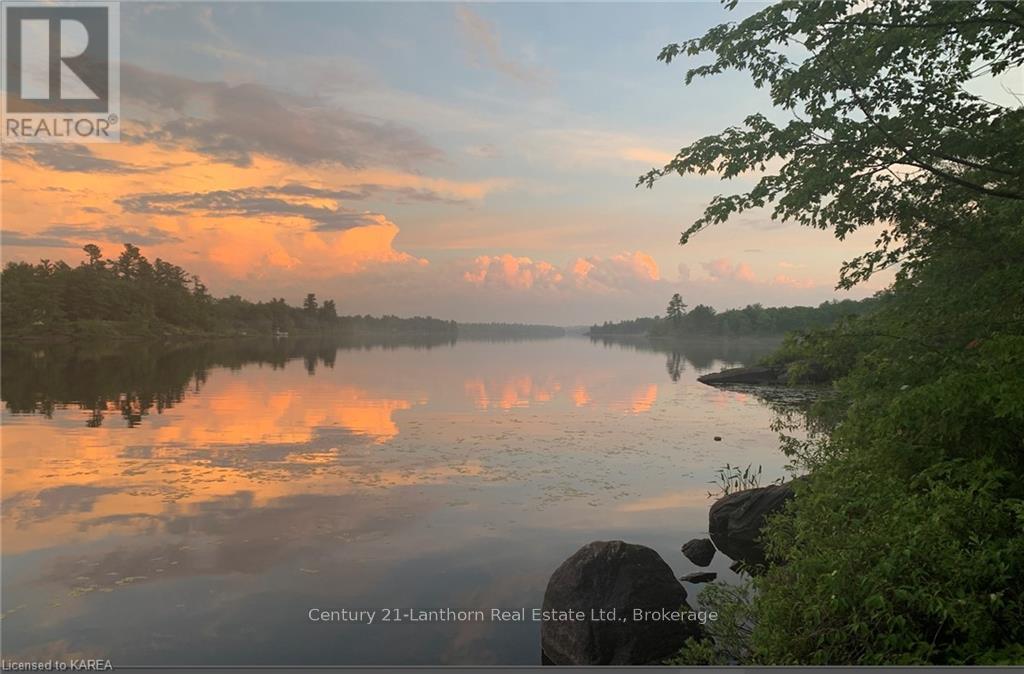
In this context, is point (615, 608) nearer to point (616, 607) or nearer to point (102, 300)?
point (616, 607)

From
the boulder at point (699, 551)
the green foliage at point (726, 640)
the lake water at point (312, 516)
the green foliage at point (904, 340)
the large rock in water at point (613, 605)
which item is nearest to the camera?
the green foliage at point (904, 340)

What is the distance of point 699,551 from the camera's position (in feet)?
44.6

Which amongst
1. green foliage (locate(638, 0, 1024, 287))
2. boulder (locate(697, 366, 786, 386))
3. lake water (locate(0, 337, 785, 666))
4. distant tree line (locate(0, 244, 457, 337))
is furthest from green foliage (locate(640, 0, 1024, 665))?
distant tree line (locate(0, 244, 457, 337))

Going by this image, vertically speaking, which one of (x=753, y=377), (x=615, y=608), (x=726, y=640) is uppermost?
(x=753, y=377)

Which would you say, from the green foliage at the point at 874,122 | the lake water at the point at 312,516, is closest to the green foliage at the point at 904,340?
the green foliage at the point at 874,122

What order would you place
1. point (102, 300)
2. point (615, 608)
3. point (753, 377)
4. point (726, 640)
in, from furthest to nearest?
point (102, 300)
point (753, 377)
point (615, 608)
point (726, 640)

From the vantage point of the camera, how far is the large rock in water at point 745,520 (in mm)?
13391

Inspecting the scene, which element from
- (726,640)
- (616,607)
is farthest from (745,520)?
(616,607)

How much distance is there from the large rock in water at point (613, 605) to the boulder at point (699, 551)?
3.42 meters

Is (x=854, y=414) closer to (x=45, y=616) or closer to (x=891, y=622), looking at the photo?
(x=891, y=622)

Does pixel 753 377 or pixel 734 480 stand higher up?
pixel 753 377

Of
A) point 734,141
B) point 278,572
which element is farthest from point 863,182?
point 278,572

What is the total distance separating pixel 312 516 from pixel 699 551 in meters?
9.92

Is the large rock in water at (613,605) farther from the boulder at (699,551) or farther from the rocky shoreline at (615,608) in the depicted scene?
the boulder at (699,551)
